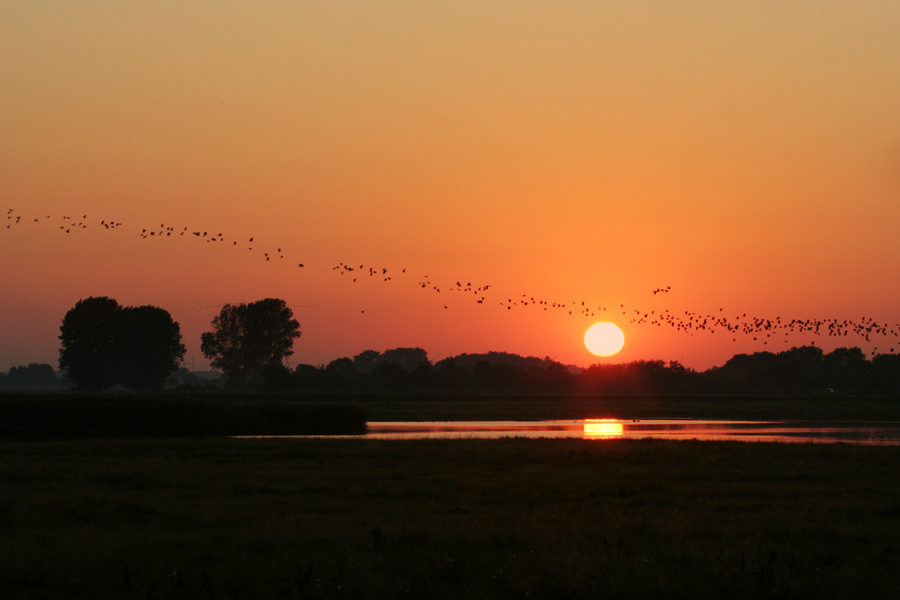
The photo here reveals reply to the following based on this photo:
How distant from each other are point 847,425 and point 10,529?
77891 mm

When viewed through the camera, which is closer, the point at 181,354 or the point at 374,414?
the point at 374,414

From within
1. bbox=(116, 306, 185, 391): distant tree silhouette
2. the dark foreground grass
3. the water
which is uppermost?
bbox=(116, 306, 185, 391): distant tree silhouette

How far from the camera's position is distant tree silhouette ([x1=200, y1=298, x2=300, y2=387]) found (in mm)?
189500

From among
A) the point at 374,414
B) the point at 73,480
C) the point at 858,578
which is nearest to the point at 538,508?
the point at 858,578

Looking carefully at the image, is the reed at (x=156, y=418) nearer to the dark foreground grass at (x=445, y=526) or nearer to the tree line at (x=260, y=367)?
the dark foreground grass at (x=445, y=526)

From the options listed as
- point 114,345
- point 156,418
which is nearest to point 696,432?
point 156,418

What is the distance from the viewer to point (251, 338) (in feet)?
623

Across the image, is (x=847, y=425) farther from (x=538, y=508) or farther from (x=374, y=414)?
(x=538, y=508)

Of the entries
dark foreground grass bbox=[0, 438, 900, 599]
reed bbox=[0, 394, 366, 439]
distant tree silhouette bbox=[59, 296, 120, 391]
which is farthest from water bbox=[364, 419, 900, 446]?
distant tree silhouette bbox=[59, 296, 120, 391]

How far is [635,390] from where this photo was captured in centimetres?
18900

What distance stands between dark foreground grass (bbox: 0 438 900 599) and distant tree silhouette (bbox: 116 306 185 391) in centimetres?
12190

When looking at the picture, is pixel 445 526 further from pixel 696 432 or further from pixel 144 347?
pixel 144 347

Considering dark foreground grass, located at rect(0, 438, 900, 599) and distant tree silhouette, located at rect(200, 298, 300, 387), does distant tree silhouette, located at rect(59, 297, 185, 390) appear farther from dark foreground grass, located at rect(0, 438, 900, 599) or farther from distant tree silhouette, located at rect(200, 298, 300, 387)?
dark foreground grass, located at rect(0, 438, 900, 599)

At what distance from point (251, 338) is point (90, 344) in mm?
43985
